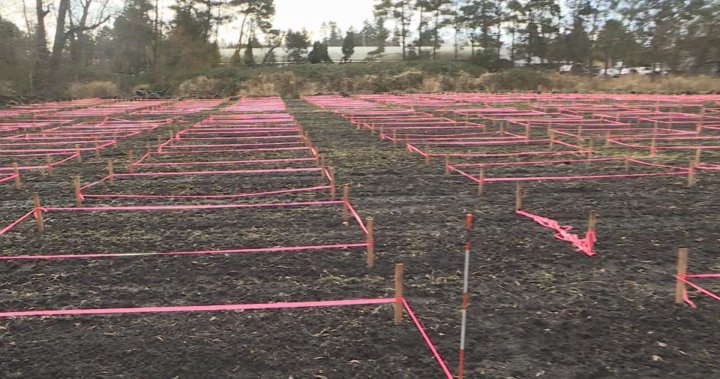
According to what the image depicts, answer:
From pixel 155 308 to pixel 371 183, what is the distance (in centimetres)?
410

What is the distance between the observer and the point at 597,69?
141ft

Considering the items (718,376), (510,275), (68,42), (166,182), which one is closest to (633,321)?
(718,376)

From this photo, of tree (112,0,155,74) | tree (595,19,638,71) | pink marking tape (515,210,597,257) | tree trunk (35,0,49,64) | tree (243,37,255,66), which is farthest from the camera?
tree (243,37,255,66)

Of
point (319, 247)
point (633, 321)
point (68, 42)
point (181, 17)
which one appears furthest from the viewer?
point (181, 17)

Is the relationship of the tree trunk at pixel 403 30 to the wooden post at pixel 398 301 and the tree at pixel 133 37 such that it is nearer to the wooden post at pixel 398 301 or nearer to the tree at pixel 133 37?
the tree at pixel 133 37

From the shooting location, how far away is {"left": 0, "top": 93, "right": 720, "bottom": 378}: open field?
9.02ft

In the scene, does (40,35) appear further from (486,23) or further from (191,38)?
(486,23)

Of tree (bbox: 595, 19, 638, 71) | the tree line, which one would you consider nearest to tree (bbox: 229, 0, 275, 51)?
the tree line

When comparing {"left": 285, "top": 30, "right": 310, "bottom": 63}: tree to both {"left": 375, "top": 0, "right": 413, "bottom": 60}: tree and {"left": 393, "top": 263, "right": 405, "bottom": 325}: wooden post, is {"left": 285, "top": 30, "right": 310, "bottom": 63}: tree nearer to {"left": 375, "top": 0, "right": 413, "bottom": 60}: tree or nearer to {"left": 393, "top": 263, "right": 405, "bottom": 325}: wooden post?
{"left": 375, "top": 0, "right": 413, "bottom": 60}: tree

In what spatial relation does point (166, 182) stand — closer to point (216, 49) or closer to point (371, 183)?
point (371, 183)

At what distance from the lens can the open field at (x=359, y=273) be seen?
9.02ft

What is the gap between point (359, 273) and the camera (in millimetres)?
3852

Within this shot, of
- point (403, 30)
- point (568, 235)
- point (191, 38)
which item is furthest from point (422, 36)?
point (568, 235)

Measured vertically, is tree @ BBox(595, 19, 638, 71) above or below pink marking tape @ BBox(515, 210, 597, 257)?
above
